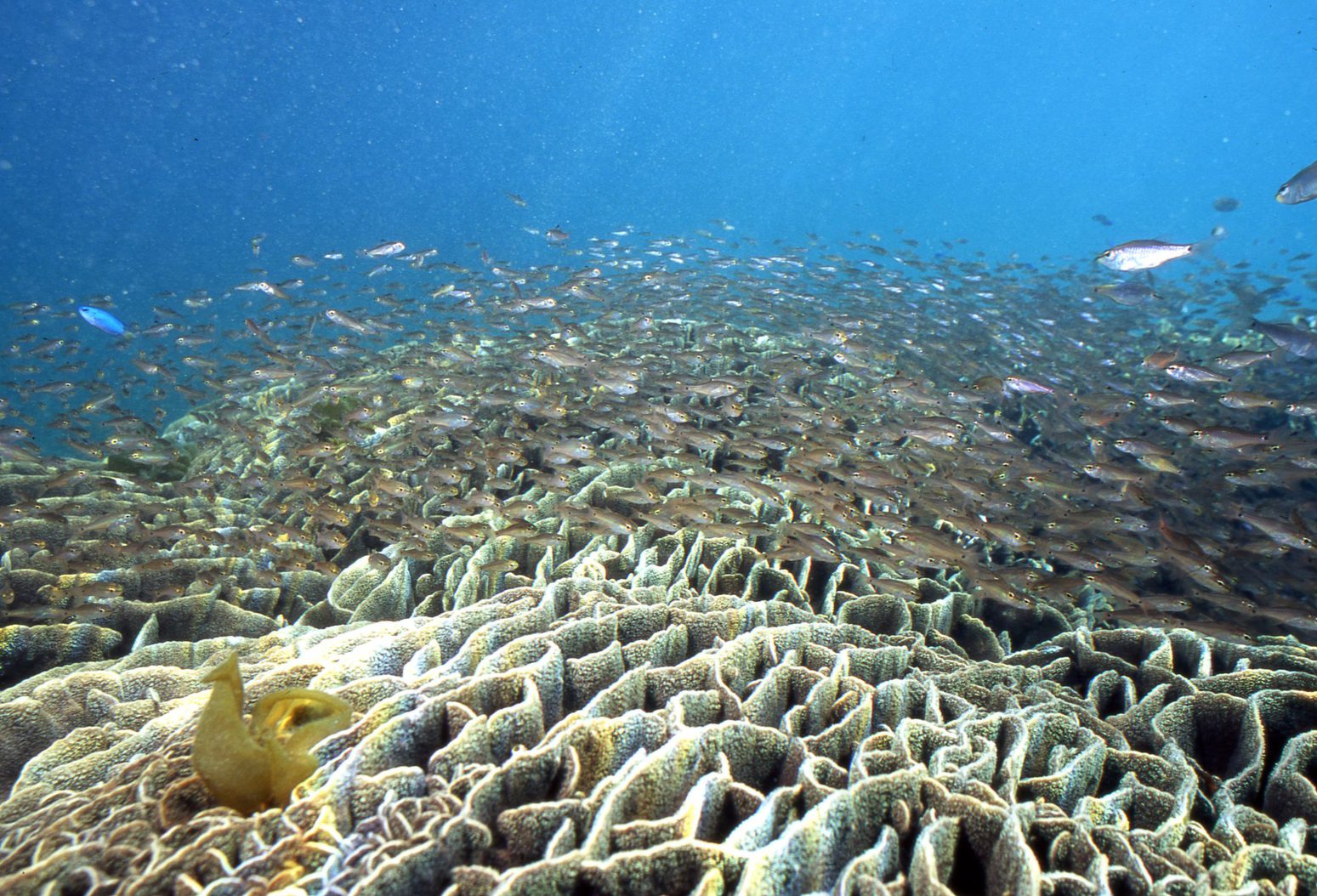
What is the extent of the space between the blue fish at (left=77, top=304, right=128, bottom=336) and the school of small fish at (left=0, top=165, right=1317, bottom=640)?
0.10m

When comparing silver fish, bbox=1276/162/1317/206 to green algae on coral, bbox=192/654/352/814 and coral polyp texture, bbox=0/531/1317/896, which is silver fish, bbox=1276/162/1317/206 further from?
green algae on coral, bbox=192/654/352/814

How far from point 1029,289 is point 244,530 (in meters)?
19.0

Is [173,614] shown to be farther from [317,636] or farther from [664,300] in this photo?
[664,300]

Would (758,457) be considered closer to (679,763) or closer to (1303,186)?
(679,763)

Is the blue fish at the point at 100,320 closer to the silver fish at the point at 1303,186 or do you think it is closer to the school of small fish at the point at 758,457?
the school of small fish at the point at 758,457

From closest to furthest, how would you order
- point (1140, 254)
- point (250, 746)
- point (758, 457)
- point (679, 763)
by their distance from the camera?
point (250, 746)
point (679, 763)
point (758, 457)
point (1140, 254)

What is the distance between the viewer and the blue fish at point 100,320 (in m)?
13.6

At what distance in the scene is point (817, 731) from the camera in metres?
2.74

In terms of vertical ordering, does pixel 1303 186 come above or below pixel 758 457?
above

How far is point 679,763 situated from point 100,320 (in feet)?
56.4

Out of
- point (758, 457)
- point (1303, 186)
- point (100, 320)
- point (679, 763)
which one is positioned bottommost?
point (679, 763)

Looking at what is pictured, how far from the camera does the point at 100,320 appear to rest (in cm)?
1388

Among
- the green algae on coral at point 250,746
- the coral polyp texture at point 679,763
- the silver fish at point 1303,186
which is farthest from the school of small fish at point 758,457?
the green algae on coral at point 250,746

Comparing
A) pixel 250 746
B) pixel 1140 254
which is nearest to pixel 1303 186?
pixel 1140 254
